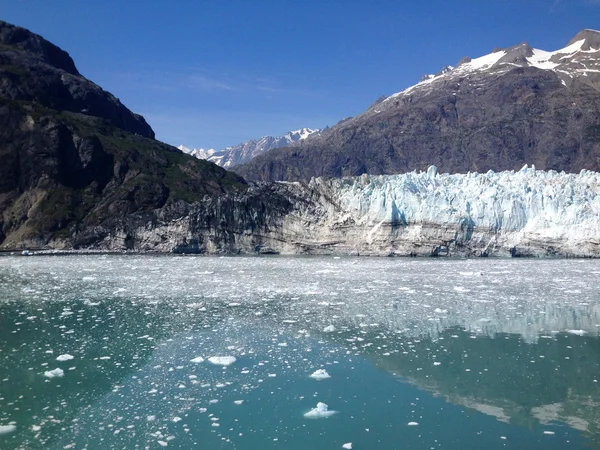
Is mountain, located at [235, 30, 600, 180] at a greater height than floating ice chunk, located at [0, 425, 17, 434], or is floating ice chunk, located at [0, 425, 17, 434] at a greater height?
mountain, located at [235, 30, 600, 180]

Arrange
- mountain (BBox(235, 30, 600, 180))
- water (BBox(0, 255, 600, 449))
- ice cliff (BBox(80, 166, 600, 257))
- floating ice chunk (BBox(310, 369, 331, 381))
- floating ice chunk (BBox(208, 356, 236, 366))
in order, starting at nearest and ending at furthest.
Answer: water (BBox(0, 255, 600, 449)) < floating ice chunk (BBox(310, 369, 331, 381)) < floating ice chunk (BBox(208, 356, 236, 366)) < ice cliff (BBox(80, 166, 600, 257)) < mountain (BBox(235, 30, 600, 180))

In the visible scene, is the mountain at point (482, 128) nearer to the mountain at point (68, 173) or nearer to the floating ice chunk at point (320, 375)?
the mountain at point (68, 173)

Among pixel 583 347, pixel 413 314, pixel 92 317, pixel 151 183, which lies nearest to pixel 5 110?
pixel 151 183

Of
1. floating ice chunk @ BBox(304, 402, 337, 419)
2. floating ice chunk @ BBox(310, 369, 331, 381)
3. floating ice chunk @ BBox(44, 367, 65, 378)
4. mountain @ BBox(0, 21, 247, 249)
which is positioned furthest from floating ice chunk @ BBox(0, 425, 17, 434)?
mountain @ BBox(0, 21, 247, 249)

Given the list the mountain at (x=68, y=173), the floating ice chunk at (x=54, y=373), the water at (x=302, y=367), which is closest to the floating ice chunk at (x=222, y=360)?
the water at (x=302, y=367)

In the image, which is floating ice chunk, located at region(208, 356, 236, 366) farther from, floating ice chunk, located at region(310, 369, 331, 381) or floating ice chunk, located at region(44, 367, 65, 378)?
floating ice chunk, located at region(44, 367, 65, 378)

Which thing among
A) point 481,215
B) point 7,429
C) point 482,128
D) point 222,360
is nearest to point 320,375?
point 222,360

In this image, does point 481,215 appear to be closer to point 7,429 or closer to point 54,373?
point 54,373
